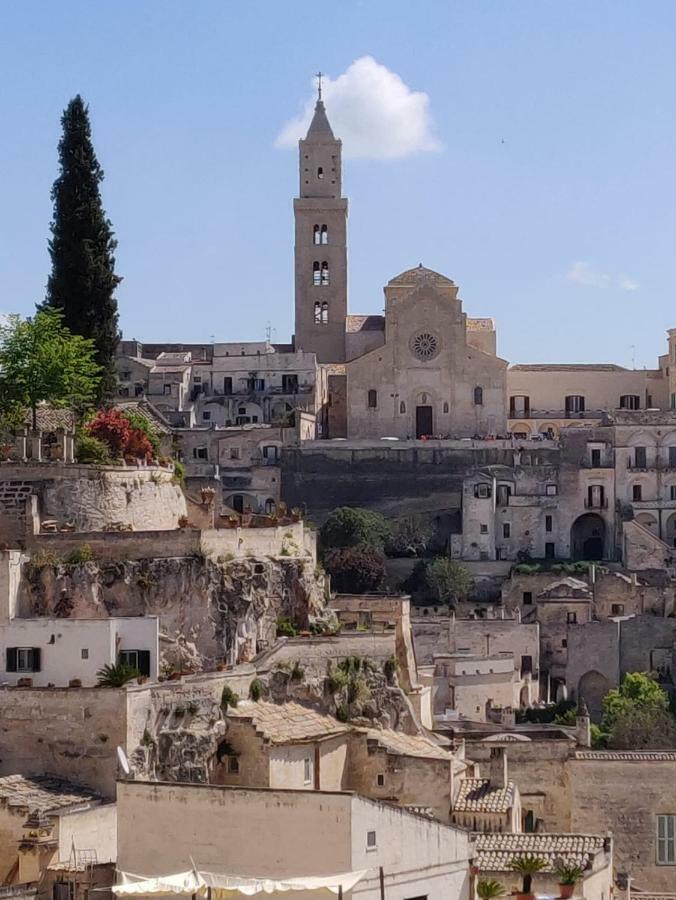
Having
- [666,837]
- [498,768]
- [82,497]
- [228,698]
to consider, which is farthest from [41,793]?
[666,837]

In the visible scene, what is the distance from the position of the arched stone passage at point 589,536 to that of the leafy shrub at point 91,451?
133 feet

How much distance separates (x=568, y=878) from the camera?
126 feet

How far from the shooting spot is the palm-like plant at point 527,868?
3872 cm

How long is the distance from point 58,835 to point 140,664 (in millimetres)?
8177

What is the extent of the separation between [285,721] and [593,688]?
34.7 metres

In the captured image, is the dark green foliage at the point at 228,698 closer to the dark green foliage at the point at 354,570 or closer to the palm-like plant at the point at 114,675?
the palm-like plant at the point at 114,675

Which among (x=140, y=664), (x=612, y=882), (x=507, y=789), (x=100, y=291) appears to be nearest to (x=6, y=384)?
(x=100, y=291)

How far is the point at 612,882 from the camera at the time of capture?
42.8 metres

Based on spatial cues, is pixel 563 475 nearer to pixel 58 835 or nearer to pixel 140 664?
pixel 140 664

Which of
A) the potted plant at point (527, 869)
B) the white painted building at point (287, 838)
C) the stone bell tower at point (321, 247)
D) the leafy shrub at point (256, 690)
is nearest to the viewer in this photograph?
the white painted building at point (287, 838)

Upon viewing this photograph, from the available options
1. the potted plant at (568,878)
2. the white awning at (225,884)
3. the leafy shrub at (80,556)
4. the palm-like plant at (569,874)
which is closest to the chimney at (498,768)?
the palm-like plant at (569,874)

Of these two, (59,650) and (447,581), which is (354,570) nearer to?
(447,581)

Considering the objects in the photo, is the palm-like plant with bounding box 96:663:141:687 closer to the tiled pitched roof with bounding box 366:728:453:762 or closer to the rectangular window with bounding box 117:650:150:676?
the rectangular window with bounding box 117:650:150:676

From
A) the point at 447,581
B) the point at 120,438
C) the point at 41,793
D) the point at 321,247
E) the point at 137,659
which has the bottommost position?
the point at 41,793
